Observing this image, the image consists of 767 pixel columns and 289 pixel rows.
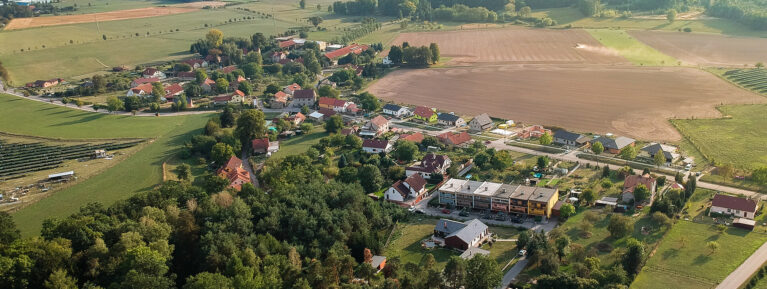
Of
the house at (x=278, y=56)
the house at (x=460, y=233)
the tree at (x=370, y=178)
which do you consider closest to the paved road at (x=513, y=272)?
the house at (x=460, y=233)

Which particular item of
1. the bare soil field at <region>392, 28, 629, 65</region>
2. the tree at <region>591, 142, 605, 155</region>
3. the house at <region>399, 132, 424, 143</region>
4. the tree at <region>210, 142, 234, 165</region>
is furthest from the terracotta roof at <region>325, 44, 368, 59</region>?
the tree at <region>591, 142, 605, 155</region>

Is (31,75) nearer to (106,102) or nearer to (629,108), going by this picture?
(106,102)

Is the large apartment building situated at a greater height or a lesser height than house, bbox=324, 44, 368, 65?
lesser

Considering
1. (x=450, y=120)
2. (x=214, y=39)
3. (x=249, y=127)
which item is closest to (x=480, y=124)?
(x=450, y=120)

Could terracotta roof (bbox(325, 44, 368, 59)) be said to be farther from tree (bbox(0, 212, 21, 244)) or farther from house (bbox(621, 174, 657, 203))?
tree (bbox(0, 212, 21, 244))

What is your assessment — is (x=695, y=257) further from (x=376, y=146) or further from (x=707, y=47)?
(x=707, y=47)
